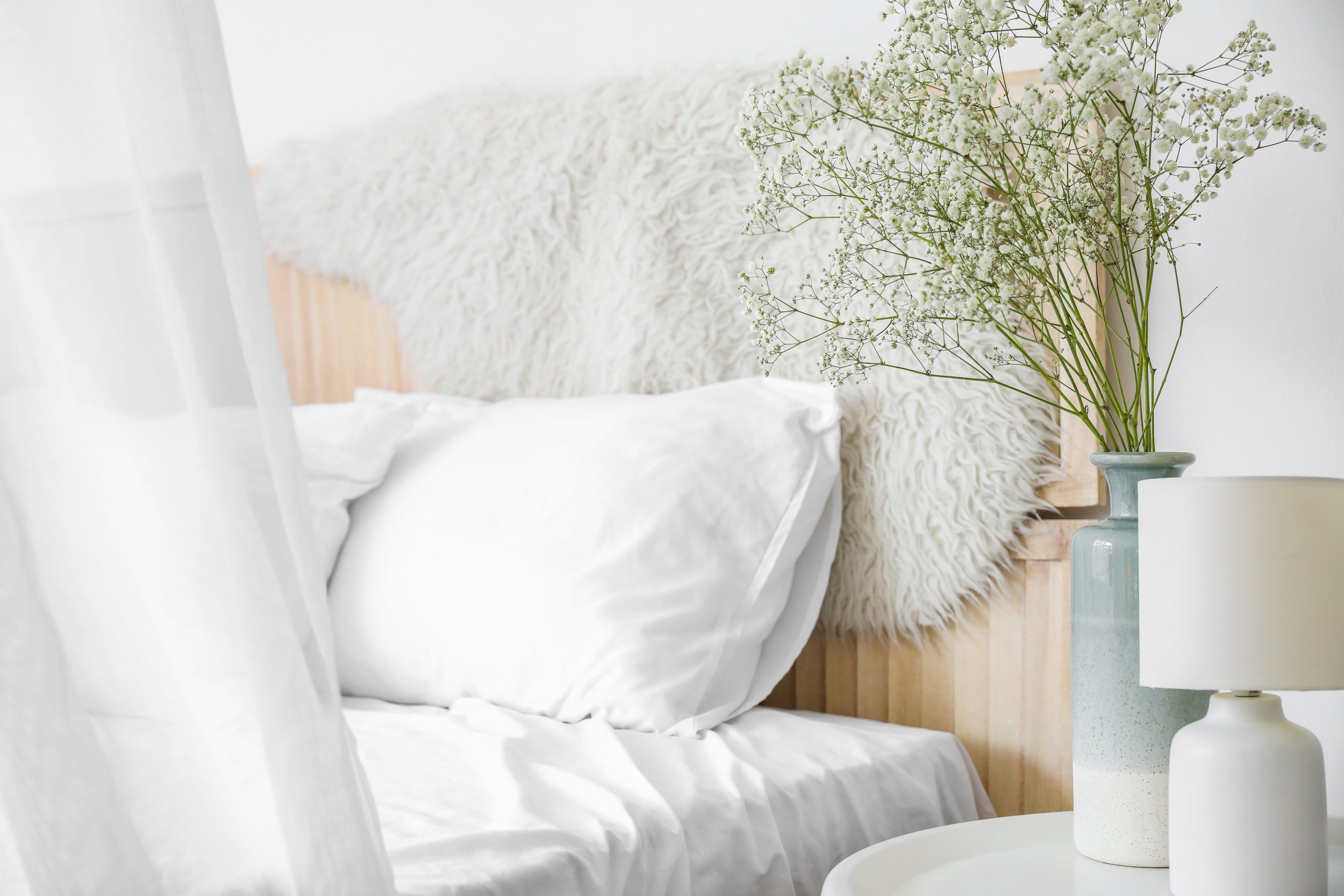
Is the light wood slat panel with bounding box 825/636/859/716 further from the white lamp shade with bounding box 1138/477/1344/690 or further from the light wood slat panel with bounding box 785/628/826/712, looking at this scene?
the white lamp shade with bounding box 1138/477/1344/690

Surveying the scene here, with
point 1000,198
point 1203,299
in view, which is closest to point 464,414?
point 1000,198

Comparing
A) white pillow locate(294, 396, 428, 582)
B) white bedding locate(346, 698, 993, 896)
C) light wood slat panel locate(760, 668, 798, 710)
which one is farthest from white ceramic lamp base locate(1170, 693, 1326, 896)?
white pillow locate(294, 396, 428, 582)

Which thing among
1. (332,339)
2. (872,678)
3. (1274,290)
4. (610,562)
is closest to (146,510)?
(610,562)

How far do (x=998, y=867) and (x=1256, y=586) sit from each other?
1.02 feet

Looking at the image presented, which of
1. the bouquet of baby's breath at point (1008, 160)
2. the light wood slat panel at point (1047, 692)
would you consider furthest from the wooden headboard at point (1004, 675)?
the bouquet of baby's breath at point (1008, 160)

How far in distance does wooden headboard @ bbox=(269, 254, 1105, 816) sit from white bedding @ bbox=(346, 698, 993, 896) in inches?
2.0

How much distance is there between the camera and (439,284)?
1.57m

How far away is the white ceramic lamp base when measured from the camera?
2.16ft

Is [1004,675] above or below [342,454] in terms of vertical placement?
below

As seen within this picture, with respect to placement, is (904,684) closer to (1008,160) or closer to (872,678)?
(872,678)

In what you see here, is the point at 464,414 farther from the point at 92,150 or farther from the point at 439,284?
the point at 92,150

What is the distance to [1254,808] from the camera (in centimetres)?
66

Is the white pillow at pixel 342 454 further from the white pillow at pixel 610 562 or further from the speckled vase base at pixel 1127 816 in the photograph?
the speckled vase base at pixel 1127 816

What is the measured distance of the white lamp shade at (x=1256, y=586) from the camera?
64 centimetres
